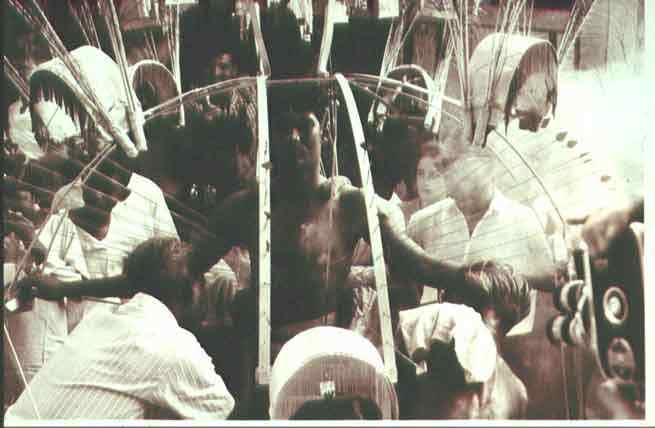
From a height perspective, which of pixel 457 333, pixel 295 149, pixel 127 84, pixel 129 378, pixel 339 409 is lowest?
pixel 339 409

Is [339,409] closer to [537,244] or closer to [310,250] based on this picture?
[310,250]

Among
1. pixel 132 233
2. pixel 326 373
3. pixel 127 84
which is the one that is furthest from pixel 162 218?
pixel 326 373

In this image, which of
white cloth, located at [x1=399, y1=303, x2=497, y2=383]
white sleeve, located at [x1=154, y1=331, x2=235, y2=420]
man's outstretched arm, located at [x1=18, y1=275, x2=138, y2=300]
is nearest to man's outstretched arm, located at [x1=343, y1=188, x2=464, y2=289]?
white cloth, located at [x1=399, y1=303, x2=497, y2=383]

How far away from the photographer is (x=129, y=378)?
290cm

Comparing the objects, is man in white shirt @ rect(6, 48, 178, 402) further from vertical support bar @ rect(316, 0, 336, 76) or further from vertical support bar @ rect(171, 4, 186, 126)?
Answer: vertical support bar @ rect(316, 0, 336, 76)

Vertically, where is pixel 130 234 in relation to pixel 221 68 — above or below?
below

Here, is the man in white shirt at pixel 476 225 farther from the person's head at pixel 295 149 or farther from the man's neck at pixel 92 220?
the man's neck at pixel 92 220

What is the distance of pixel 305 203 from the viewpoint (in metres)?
Result: 2.99

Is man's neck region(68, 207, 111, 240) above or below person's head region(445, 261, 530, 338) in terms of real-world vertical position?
above

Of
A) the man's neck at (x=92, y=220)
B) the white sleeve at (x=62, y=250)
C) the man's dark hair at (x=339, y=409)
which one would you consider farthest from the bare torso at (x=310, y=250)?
the white sleeve at (x=62, y=250)

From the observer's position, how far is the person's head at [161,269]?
9.71 feet

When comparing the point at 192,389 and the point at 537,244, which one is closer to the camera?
the point at 192,389

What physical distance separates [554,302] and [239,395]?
1.27m

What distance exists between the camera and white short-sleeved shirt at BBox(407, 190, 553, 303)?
3.00 m
